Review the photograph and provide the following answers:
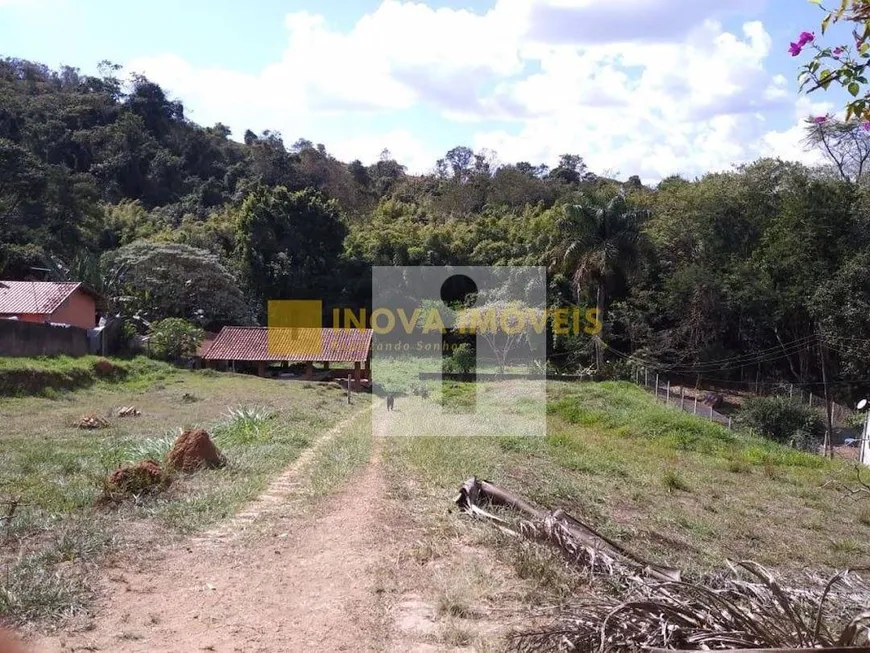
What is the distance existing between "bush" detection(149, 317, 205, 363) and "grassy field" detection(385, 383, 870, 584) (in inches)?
464

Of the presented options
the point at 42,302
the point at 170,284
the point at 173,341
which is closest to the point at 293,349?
the point at 173,341

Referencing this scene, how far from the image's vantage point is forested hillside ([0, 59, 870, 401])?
95.7 ft

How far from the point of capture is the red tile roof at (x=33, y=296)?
986 inches

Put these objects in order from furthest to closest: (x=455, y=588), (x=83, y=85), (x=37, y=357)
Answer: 1. (x=83, y=85)
2. (x=37, y=357)
3. (x=455, y=588)

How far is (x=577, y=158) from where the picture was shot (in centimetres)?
5309

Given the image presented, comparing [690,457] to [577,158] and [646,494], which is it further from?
[577,158]

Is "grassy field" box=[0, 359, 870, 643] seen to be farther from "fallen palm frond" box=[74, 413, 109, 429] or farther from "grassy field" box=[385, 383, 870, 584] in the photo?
"fallen palm frond" box=[74, 413, 109, 429]

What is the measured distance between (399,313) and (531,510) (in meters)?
28.4

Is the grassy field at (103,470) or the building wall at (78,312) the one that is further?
the building wall at (78,312)

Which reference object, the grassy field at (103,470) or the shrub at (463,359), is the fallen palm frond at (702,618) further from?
the shrub at (463,359)

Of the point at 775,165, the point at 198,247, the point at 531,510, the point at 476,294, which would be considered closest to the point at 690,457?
the point at 531,510

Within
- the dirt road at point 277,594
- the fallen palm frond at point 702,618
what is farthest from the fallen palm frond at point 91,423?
the fallen palm frond at point 702,618

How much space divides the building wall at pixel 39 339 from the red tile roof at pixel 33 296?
1.41 m

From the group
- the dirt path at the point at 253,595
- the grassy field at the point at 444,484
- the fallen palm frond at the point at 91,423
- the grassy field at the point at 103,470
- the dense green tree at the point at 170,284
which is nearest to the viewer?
the dirt path at the point at 253,595
